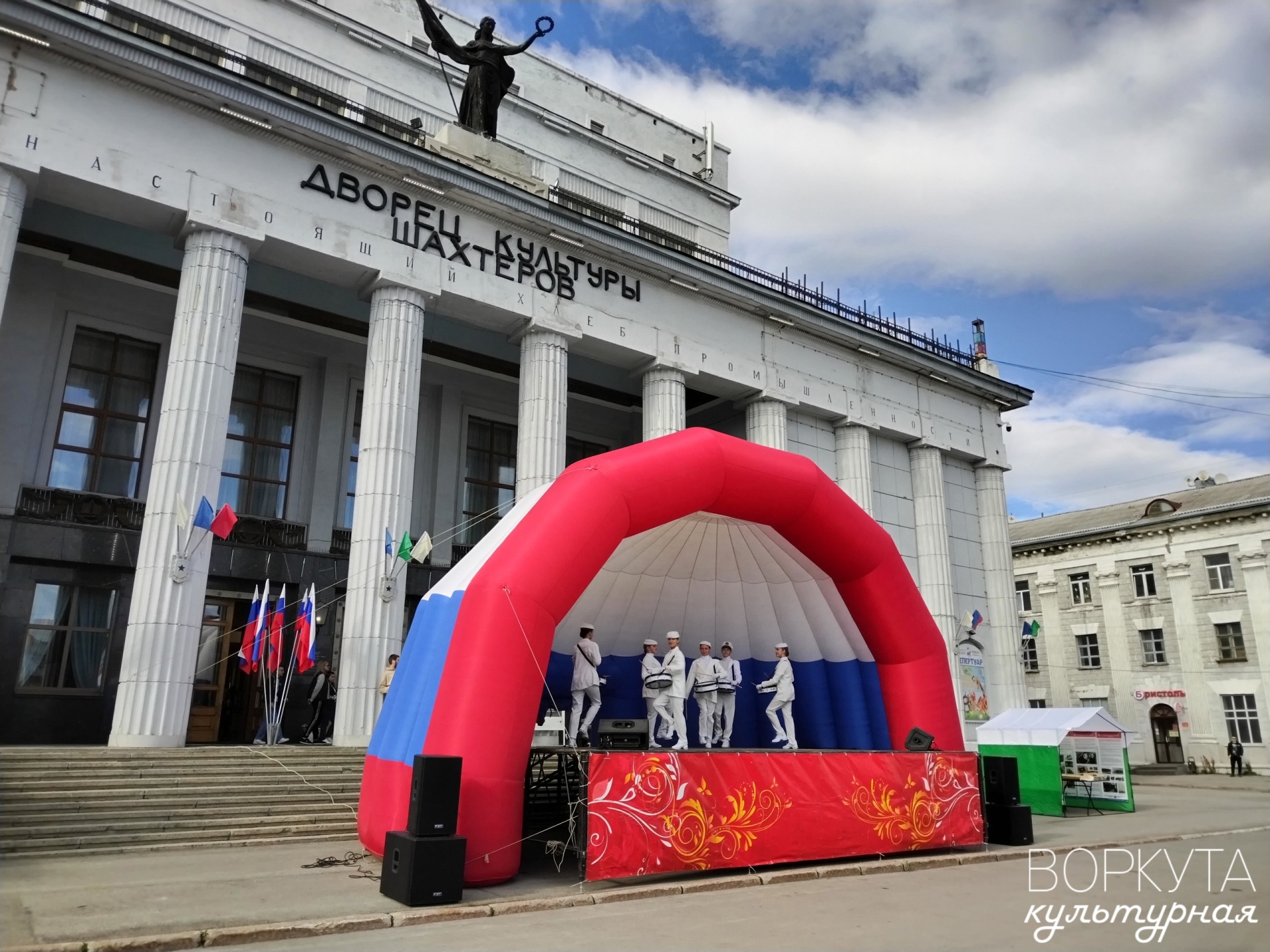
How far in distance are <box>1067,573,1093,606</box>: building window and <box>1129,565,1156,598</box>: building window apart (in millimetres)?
2208

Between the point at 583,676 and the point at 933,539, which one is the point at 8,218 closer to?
the point at 583,676

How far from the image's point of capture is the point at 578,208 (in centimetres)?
2739

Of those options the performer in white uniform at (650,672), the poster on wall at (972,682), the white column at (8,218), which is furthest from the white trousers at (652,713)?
the poster on wall at (972,682)

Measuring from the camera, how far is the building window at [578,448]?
27858 mm

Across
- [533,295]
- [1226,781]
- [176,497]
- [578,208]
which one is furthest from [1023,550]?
[176,497]

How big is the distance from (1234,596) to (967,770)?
3509 centimetres

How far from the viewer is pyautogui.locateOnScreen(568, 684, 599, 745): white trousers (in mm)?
13945

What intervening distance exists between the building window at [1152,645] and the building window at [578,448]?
30.7m

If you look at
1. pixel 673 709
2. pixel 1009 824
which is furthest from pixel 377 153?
pixel 1009 824

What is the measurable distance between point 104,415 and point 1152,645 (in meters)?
44.4

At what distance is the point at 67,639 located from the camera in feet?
61.3

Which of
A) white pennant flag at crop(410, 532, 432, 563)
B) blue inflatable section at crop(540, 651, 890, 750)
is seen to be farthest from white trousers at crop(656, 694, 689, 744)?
white pennant flag at crop(410, 532, 432, 563)

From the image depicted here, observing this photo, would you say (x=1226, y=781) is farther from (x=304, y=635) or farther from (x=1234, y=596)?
(x=304, y=635)

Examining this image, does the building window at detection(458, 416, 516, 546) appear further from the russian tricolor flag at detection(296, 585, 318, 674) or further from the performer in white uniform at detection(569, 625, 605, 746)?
the performer in white uniform at detection(569, 625, 605, 746)
